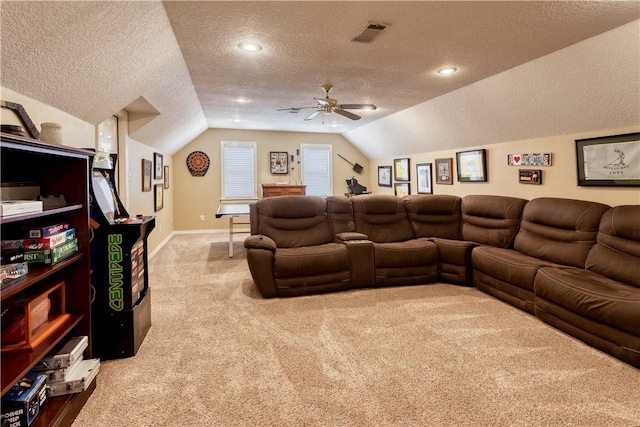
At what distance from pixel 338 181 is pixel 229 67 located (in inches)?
220

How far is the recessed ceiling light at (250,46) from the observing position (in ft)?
9.70

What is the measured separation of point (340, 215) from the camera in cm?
444

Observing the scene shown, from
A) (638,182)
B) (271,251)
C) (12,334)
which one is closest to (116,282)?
(12,334)

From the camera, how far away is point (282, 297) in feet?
11.9

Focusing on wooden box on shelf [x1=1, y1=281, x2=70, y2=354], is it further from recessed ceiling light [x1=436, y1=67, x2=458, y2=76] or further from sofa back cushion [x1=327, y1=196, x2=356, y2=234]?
recessed ceiling light [x1=436, y1=67, x2=458, y2=76]

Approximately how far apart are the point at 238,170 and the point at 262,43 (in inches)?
216

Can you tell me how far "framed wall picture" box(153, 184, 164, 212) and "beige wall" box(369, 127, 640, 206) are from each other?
17.5 feet

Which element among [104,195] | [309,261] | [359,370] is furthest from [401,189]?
[104,195]

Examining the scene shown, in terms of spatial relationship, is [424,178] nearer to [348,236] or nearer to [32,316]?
[348,236]

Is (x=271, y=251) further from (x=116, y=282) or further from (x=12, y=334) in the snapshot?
(x=12, y=334)

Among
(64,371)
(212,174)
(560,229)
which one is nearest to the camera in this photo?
(64,371)

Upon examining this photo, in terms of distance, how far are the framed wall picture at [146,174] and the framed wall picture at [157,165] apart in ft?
1.31

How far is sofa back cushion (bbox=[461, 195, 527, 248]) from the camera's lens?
3938mm

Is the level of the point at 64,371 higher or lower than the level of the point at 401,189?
lower
